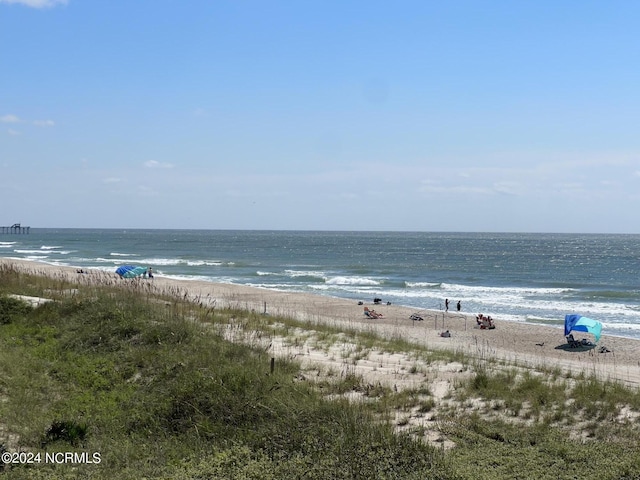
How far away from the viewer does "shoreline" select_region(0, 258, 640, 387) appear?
762 inches

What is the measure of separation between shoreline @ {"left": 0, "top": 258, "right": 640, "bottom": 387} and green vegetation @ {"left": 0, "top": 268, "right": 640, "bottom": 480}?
5.58m

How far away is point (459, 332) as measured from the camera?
93.0ft

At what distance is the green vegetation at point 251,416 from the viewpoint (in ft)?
23.3

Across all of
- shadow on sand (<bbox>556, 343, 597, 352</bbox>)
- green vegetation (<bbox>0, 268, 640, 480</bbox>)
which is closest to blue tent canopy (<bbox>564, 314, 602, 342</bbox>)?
shadow on sand (<bbox>556, 343, 597, 352</bbox>)

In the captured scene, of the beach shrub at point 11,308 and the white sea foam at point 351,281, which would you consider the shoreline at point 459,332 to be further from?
the white sea foam at point 351,281

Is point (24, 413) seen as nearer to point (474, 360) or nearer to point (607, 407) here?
point (607, 407)

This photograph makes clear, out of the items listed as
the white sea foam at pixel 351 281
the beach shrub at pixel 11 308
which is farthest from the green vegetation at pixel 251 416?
the white sea foam at pixel 351 281

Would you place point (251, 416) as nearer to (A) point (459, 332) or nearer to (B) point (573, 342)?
(B) point (573, 342)

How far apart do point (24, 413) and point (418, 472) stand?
5782mm

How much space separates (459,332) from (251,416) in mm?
21430

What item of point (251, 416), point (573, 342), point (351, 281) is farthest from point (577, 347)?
point (351, 281)

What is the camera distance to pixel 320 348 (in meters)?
15.7

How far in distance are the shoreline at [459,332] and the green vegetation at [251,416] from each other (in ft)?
18.3

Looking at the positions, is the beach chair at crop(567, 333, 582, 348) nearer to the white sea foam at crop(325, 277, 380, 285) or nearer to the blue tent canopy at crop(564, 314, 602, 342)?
the blue tent canopy at crop(564, 314, 602, 342)
